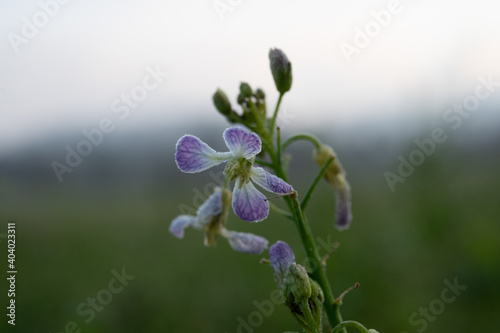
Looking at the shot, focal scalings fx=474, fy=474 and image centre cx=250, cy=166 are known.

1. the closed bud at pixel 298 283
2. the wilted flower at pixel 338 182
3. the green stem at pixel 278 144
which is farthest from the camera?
the wilted flower at pixel 338 182

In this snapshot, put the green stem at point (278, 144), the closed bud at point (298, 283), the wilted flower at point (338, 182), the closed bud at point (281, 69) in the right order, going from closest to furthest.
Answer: the closed bud at point (298, 283) → the green stem at point (278, 144) → the closed bud at point (281, 69) → the wilted flower at point (338, 182)

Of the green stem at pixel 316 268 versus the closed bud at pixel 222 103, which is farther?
the closed bud at pixel 222 103

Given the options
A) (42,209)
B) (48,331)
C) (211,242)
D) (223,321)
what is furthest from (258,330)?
(42,209)

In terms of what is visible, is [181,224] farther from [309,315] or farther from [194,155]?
[309,315]

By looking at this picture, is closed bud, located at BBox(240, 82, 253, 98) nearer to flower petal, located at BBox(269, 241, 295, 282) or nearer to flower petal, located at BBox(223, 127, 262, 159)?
flower petal, located at BBox(223, 127, 262, 159)

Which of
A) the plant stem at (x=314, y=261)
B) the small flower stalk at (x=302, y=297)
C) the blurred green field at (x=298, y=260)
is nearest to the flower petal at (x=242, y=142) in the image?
the plant stem at (x=314, y=261)

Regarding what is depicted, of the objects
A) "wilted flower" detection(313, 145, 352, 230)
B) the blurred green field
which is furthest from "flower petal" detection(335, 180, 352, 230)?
the blurred green field

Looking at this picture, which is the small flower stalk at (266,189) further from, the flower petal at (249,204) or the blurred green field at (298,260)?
the blurred green field at (298,260)
